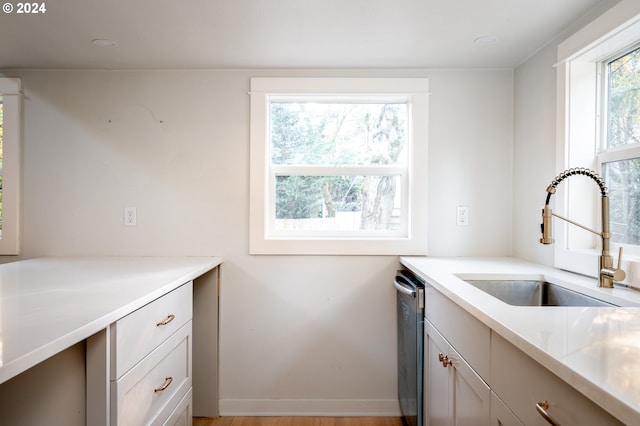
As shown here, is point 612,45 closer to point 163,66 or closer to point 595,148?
point 595,148

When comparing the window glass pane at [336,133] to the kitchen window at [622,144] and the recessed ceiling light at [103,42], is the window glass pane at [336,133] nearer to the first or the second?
the recessed ceiling light at [103,42]

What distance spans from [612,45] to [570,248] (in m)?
0.92

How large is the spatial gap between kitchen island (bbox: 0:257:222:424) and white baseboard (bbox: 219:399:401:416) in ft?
2.76

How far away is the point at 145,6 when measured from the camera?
63.9 inches

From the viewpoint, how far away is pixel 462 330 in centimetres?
132

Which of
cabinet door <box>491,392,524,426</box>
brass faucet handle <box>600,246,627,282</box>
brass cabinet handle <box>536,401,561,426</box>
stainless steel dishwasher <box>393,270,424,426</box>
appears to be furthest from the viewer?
stainless steel dishwasher <box>393,270,424,426</box>

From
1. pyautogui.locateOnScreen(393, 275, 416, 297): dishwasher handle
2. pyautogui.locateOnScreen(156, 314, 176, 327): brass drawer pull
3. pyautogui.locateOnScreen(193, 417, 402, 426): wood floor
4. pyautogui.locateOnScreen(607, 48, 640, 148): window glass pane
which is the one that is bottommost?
pyautogui.locateOnScreen(193, 417, 402, 426): wood floor

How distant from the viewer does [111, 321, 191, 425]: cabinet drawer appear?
119 centimetres

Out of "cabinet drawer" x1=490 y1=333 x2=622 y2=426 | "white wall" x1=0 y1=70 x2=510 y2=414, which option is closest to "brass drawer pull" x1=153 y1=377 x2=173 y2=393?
"white wall" x1=0 y1=70 x2=510 y2=414

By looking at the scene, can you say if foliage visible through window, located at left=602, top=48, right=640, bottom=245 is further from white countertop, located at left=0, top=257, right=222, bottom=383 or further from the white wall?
white countertop, located at left=0, top=257, right=222, bottom=383

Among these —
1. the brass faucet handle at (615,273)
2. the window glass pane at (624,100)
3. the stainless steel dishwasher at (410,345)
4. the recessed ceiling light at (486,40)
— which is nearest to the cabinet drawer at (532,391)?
the brass faucet handle at (615,273)

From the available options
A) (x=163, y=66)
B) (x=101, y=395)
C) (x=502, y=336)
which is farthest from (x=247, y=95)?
(x=502, y=336)

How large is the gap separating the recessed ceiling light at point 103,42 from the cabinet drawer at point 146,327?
1.35m

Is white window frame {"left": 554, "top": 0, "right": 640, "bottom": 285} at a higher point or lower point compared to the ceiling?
lower
